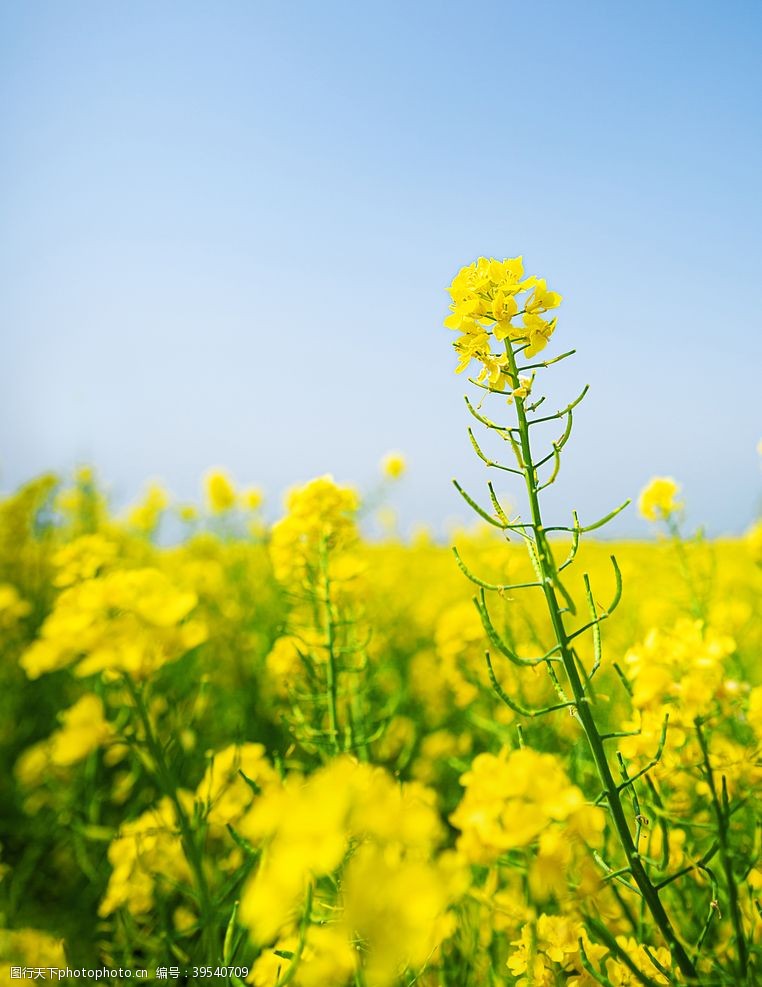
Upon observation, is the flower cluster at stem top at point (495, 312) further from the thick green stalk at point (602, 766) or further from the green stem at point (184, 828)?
the green stem at point (184, 828)

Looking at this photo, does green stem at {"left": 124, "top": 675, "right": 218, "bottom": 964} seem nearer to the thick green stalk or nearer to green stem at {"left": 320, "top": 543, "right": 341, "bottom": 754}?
green stem at {"left": 320, "top": 543, "right": 341, "bottom": 754}

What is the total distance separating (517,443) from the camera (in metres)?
1.03

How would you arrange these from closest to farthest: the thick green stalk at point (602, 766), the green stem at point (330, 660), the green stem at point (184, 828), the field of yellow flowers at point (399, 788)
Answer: the field of yellow flowers at point (399, 788), the thick green stalk at point (602, 766), the green stem at point (184, 828), the green stem at point (330, 660)

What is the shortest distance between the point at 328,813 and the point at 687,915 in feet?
4.22

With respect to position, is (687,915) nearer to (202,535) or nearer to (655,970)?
(655,970)

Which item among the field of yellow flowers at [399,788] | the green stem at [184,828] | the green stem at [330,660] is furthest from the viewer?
→ the green stem at [330,660]

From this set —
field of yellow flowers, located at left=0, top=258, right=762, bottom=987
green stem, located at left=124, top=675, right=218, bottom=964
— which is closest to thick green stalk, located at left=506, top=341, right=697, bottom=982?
field of yellow flowers, located at left=0, top=258, right=762, bottom=987

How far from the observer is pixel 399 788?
1315 millimetres

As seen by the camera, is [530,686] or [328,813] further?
[530,686]

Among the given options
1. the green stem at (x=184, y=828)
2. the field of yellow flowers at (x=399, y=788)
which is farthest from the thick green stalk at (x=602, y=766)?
the green stem at (x=184, y=828)

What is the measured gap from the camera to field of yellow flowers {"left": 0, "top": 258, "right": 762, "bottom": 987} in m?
0.73

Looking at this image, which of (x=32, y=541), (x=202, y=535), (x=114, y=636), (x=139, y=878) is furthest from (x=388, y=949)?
(x=202, y=535)

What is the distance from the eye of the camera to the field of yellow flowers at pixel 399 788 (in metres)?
0.73

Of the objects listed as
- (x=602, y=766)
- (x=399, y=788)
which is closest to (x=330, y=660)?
(x=399, y=788)
